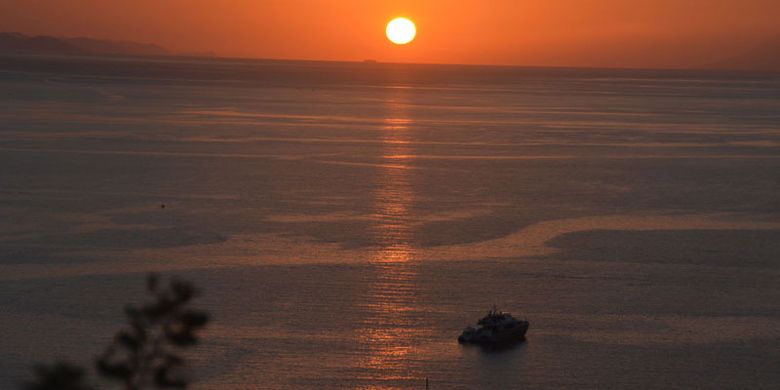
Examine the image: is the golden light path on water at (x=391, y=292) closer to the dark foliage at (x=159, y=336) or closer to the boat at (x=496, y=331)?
the boat at (x=496, y=331)

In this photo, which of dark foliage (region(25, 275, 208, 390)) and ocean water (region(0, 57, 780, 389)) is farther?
ocean water (region(0, 57, 780, 389))

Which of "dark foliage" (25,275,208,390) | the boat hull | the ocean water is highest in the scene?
the ocean water

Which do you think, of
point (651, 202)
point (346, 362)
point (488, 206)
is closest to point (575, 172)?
point (651, 202)

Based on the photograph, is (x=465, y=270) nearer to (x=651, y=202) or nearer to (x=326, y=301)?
(x=326, y=301)

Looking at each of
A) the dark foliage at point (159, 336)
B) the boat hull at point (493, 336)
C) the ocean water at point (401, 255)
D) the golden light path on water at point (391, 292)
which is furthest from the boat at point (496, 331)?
the dark foliage at point (159, 336)

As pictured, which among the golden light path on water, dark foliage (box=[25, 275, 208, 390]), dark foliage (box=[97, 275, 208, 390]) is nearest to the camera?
dark foliage (box=[25, 275, 208, 390])

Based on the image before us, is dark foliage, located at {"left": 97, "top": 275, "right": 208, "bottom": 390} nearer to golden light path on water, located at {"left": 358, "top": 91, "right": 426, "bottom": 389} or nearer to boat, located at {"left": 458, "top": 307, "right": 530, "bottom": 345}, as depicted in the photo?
golden light path on water, located at {"left": 358, "top": 91, "right": 426, "bottom": 389}

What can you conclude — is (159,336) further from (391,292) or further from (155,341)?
(391,292)

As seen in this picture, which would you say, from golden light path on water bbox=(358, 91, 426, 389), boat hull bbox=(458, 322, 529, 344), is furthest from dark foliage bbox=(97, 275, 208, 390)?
boat hull bbox=(458, 322, 529, 344)
